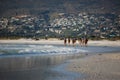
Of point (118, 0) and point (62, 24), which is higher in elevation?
point (118, 0)

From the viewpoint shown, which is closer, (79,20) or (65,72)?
(65,72)

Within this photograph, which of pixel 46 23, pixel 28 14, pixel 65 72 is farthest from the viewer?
pixel 28 14

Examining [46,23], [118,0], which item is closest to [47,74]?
[46,23]

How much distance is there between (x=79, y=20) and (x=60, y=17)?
9073mm

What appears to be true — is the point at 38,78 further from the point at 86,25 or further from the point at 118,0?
the point at 118,0

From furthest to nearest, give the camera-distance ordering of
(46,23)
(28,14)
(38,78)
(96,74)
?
(28,14) → (46,23) → (96,74) → (38,78)

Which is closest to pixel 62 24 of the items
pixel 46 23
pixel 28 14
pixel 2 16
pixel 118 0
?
pixel 46 23

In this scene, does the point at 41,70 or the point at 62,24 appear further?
the point at 62,24

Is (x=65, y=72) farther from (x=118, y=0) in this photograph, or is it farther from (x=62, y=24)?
(x=118, y=0)

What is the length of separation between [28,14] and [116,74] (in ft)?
451

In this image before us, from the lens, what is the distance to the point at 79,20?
138875mm

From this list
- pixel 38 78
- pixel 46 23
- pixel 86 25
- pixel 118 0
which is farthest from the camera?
pixel 118 0

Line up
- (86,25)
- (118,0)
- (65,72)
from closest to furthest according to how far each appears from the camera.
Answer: (65,72)
(86,25)
(118,0)

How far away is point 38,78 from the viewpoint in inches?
592
